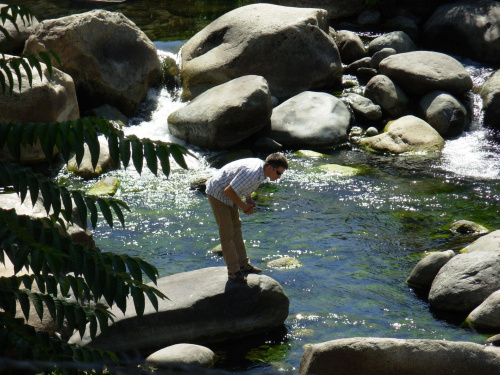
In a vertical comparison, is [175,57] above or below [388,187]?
above

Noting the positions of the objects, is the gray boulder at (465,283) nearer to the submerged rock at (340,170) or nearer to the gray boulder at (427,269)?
the gray boulder at (427,269)

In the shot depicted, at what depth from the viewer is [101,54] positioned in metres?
15.1

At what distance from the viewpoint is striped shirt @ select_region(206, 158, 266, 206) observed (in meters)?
7.21

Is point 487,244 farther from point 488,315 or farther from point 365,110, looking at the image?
point 365,110

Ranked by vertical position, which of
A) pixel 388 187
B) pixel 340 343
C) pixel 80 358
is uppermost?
pixel 80 358

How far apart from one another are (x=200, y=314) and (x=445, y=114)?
914 cm

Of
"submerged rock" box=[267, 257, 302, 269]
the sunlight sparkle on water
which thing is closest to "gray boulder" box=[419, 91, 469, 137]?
the sunlight sparkle on water

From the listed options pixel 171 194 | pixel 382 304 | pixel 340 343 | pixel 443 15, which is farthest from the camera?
pixel 443 15

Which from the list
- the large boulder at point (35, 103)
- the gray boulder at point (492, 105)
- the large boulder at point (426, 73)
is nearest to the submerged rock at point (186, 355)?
the large boulder at point (35, 103)

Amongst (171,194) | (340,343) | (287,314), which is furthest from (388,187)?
(340,343)

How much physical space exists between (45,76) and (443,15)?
34.5 feet

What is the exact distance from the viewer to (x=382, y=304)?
26.6ft

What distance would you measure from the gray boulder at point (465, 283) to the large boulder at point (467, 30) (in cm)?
1058

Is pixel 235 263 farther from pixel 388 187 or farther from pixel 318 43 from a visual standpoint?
pixel 318 43
